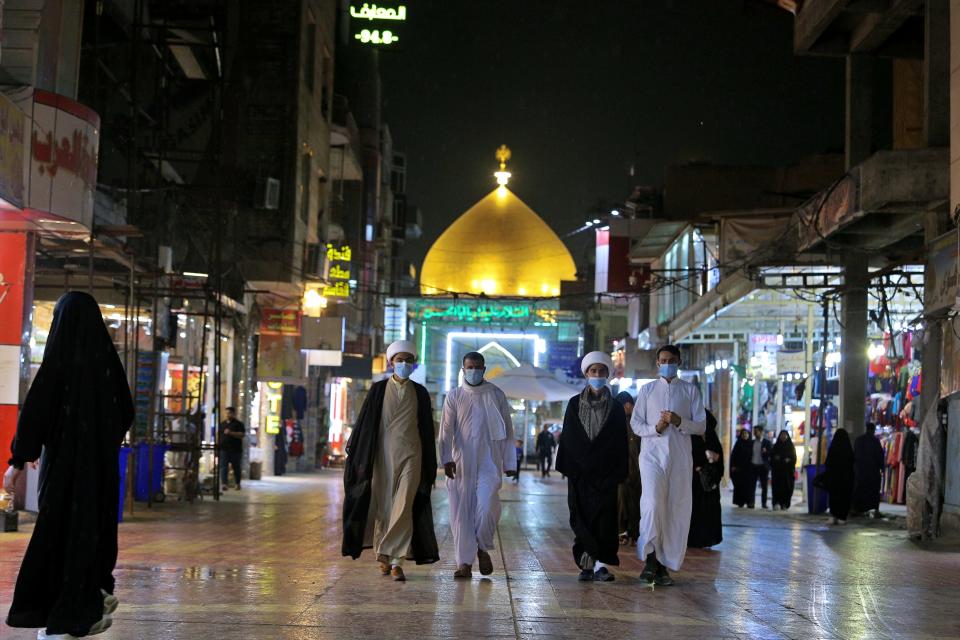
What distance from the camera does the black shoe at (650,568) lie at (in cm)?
959

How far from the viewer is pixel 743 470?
2392 cm

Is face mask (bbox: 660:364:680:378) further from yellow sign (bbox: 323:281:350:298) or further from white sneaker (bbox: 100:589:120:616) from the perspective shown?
yellow sign (bbox: 323:281:350:298)

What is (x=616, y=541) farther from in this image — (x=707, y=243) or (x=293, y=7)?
(x=293, y=7)

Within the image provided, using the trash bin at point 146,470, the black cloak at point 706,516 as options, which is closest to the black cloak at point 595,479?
Answer: the black cloak at point 706,516

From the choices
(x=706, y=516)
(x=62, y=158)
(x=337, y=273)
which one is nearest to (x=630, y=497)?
(x=706, y=516)

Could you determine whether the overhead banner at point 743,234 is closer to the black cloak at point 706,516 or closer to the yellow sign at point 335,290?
the black cloak at point 706,516

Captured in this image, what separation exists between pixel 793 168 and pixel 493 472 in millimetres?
26863

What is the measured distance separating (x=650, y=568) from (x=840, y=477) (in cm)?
1054

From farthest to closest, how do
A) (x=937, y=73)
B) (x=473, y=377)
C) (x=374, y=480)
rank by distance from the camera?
1. (x=937, y=73)
2. (x=473, y=377)
3. (x=374, y=480)

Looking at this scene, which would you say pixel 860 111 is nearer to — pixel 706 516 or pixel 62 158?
pixel 706 516

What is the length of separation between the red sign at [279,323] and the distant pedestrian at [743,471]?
38.7 feet

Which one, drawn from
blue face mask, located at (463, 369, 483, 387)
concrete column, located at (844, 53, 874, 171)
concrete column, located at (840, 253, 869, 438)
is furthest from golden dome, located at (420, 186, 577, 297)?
blue face mask, located at (463, 369, 483, 387)

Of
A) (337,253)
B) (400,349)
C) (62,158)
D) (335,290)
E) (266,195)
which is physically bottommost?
(400,349)

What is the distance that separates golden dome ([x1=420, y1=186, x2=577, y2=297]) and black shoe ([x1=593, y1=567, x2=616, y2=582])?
6450cm
